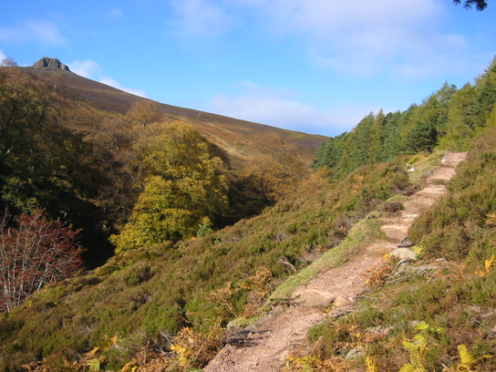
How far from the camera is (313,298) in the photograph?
5.41 metres

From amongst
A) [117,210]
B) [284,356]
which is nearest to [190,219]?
[117,210]

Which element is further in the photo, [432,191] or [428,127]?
[428,127]

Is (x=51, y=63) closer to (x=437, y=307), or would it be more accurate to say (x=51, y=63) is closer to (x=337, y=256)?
(x=337, y=256)

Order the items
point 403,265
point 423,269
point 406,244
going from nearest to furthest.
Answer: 1. point 423,269
2. point 403,265
3. point 406,244

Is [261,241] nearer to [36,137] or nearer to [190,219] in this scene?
[190,219]

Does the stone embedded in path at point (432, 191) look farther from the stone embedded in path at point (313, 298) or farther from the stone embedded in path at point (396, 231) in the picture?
the stone embedded in path at point (313, 298)

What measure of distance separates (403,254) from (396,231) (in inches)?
51.4

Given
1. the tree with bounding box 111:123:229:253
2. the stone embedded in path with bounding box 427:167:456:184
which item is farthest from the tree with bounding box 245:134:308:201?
the stone embedded in path with bounding box 427:167:456:184

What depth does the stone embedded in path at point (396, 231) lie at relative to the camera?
22.3 feet

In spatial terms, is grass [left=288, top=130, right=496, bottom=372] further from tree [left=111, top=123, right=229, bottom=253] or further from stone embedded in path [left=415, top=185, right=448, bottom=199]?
tree [left=111, top=123, right=229, bottom=253]

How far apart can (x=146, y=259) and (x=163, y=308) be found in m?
5.31

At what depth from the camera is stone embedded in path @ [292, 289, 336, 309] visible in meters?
5.23

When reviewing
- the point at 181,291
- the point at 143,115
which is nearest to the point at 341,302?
the point at 181,291

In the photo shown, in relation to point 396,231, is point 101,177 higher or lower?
lower
